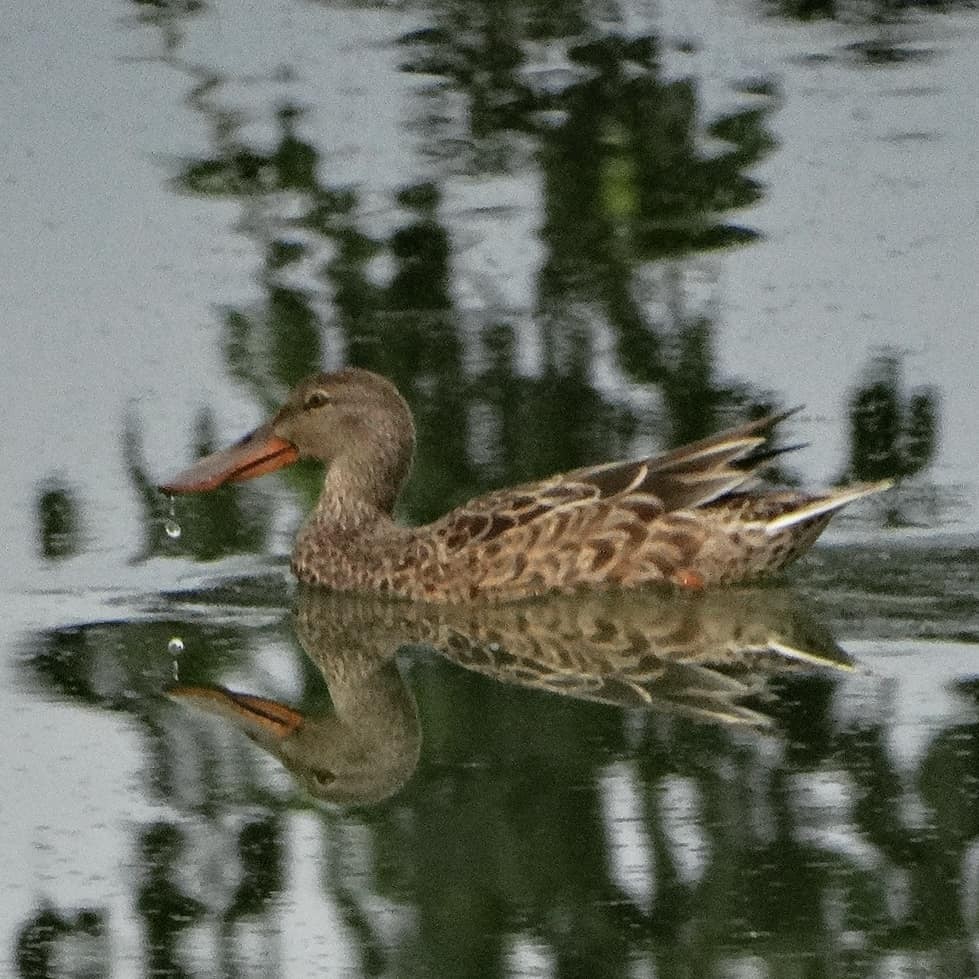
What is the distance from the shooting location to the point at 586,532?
9.55 metres

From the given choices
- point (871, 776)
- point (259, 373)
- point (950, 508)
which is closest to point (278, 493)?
point (259, 373)

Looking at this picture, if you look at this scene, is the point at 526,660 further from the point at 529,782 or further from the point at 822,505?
the point at 529,782

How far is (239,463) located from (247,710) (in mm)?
1631

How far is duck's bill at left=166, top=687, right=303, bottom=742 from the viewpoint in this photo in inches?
331

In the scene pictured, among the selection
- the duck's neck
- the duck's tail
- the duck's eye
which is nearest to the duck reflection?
the duck's tail

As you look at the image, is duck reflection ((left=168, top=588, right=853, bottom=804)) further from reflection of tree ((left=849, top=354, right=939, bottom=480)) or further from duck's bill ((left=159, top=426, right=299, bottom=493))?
reflection of tree ((left=849, top=354, right=939, bottom=480))

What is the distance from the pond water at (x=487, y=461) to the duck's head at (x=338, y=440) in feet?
0.72

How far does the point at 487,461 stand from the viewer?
10.4 metres

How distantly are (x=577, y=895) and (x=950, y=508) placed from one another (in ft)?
9.78

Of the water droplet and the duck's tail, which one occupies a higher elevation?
the duck's tail

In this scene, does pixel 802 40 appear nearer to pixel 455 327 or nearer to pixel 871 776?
pixel 455 327

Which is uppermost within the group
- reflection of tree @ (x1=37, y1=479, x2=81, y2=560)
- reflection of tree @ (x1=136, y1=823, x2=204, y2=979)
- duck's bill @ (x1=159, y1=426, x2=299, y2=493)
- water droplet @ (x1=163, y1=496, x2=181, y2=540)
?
reflection of tree @ (x1=136, y1=823, x2=204, y2=979)

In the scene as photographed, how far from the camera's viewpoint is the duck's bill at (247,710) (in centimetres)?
840

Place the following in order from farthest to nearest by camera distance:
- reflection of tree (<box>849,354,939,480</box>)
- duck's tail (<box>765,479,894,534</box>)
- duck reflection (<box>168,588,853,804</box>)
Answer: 1. reflection of tree (<box>849,354,939,480</box>)
2. duck's tail (<box>765,479,894,534</box>)
3. duck reflection (<box>168,588,853,804</box>)
